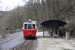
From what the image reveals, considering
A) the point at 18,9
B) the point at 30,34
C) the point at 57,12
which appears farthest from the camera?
the point at 18,9

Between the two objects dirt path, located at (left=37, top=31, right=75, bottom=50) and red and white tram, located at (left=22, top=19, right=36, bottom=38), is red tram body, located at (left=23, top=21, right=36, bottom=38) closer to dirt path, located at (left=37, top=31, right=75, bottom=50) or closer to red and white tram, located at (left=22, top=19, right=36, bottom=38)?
red and white tram, located at (left=22, top=19, right=36, bottom=38)

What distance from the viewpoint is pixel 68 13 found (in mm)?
23734

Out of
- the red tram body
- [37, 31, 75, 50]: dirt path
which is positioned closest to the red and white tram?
the red tram body

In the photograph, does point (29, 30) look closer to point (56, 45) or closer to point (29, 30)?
point (29, 30)

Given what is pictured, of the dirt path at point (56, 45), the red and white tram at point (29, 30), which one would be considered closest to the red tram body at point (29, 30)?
the red and white tram at point (29, 30)

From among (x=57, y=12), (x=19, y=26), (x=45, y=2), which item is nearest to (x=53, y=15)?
(x=57, y=12)

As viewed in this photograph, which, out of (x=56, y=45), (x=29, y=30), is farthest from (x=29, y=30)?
(x=56, y=45)

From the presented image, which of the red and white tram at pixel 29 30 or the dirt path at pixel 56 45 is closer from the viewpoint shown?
the dirt path at pixel 56 45

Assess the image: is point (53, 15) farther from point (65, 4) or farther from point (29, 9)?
point (29, 9)

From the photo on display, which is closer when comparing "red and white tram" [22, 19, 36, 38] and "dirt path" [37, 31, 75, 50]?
"dirt path" [37, 31, 75, 50]

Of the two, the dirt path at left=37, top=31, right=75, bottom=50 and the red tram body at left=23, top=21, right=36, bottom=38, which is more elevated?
the red tram body at left=23, top=21, right=36, bottom=38

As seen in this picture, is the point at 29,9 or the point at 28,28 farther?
the point at 29,9

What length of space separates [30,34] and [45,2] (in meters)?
16.4

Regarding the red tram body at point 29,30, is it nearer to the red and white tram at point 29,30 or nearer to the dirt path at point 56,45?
the red and white tram at point 29,30
